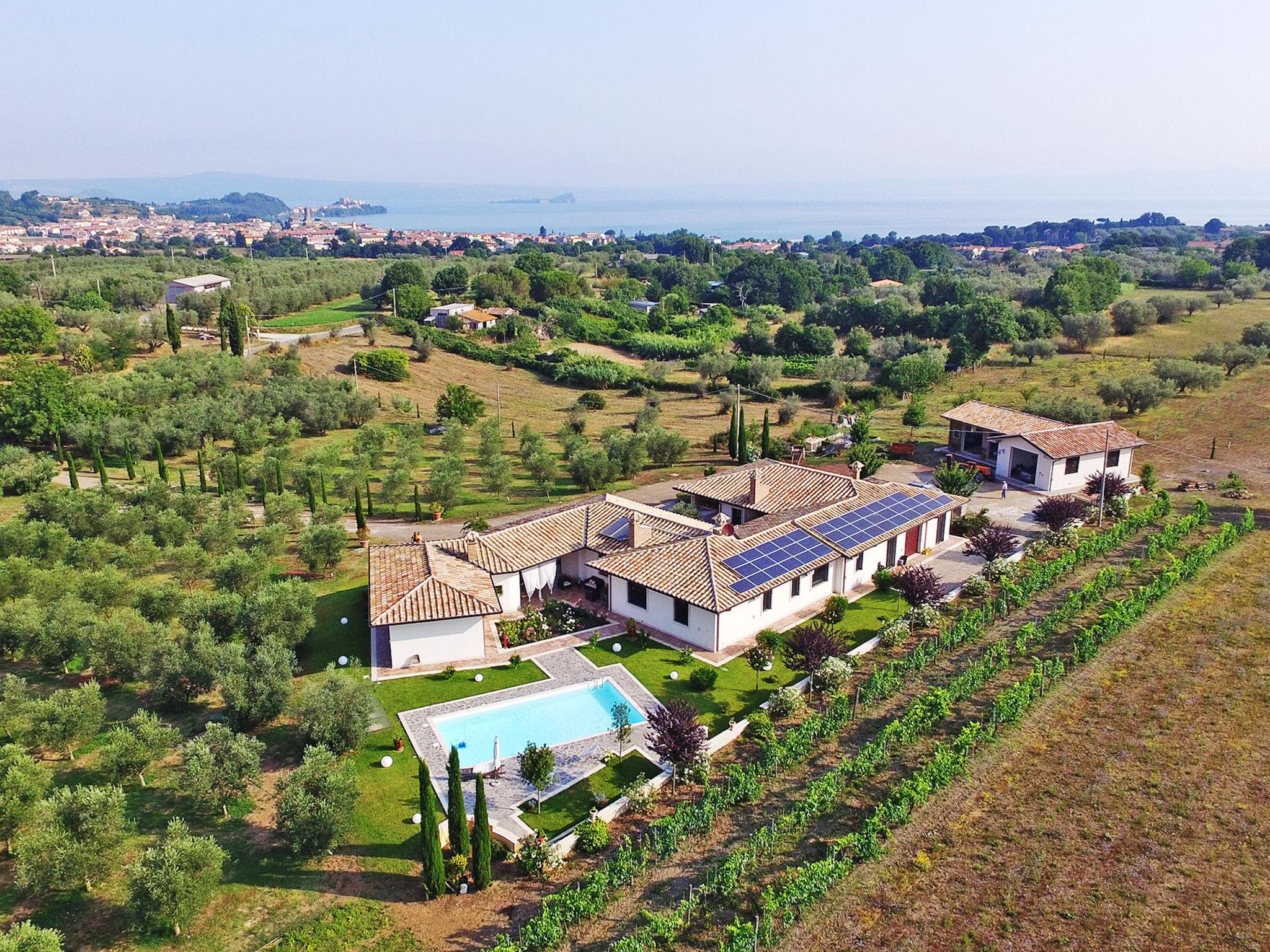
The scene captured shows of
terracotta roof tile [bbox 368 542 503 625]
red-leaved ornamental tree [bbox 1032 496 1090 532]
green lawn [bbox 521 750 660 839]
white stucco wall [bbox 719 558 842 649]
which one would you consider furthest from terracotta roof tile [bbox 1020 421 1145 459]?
green lawn [bbox 521 750 660 839]

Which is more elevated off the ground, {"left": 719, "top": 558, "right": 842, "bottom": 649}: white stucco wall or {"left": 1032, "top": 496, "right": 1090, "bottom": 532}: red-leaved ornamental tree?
{"left": 1032, "top": 496, "right": 1090, "bottom": 532}: red-leaved ornamental tree

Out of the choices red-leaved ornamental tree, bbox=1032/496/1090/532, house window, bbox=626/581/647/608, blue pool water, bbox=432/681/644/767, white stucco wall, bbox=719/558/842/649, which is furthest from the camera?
red-leaved ornamental tree, bbox=1032/496/1090/532

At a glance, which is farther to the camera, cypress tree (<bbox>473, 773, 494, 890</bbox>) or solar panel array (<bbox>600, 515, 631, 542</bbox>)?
solar panel array (<bbox>600, 515, 631, 542</bbox>)

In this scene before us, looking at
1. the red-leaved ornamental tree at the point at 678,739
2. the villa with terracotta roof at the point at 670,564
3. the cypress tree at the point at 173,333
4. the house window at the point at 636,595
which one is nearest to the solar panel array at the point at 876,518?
the villa with terracotta roof at the point at 670,564

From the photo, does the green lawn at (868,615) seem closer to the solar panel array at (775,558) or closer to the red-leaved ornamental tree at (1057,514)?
the solar panel array at (775,558)

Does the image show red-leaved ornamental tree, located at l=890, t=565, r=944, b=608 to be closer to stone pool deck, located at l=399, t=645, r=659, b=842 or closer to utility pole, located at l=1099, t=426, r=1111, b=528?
stone pool deck, located at l=399, t=645, r=659, b=842

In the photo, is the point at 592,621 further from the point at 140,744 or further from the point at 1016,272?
the point at 1016,272
